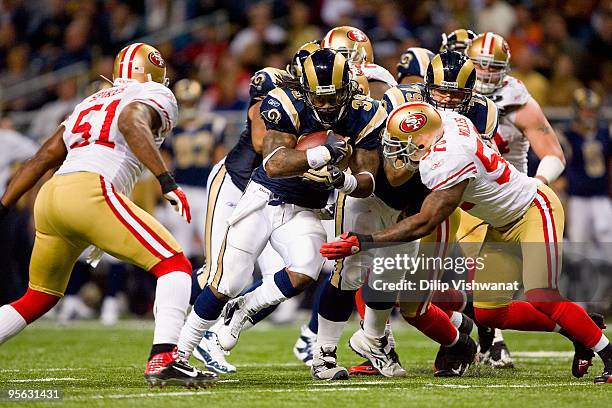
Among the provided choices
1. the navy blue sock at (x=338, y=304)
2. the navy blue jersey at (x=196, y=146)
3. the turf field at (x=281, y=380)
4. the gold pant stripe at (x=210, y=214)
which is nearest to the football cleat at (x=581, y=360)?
the turf field at (x=281, y=380)

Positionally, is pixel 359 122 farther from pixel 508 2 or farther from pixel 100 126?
pixel 508 2

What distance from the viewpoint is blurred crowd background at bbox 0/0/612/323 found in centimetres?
1160

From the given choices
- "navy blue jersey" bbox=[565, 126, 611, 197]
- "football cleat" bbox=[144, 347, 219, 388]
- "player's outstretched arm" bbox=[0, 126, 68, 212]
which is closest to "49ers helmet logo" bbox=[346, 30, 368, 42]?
"player's outstretched arm" bbox=[0, 126, 68, 212]

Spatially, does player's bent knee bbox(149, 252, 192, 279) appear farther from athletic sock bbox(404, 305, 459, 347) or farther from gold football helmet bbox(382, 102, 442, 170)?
athletic sock bbox(404, 305, 459, 347)

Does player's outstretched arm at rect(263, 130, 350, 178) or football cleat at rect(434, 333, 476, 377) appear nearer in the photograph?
player's outstretched arm at rect(263, 130, 350, 178)

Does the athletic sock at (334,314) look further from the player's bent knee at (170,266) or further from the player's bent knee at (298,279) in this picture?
the player's bent knee at (170,266)

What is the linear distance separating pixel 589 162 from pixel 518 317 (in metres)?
5.29

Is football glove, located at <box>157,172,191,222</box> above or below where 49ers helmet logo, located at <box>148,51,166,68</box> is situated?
below

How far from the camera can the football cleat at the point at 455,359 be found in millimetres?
6348

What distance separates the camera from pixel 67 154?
5562 mm

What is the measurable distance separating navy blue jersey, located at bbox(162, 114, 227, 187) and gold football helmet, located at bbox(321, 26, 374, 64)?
13.3 ft

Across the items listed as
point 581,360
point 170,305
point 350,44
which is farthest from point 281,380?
point 350,44

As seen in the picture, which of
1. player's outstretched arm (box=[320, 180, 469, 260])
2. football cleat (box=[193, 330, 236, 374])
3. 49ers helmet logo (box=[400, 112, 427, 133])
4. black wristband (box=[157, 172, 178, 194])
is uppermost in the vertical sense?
49ers helmet logo (box=[400, 112, 427, 133])

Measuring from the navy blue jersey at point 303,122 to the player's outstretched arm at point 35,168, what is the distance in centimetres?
107
